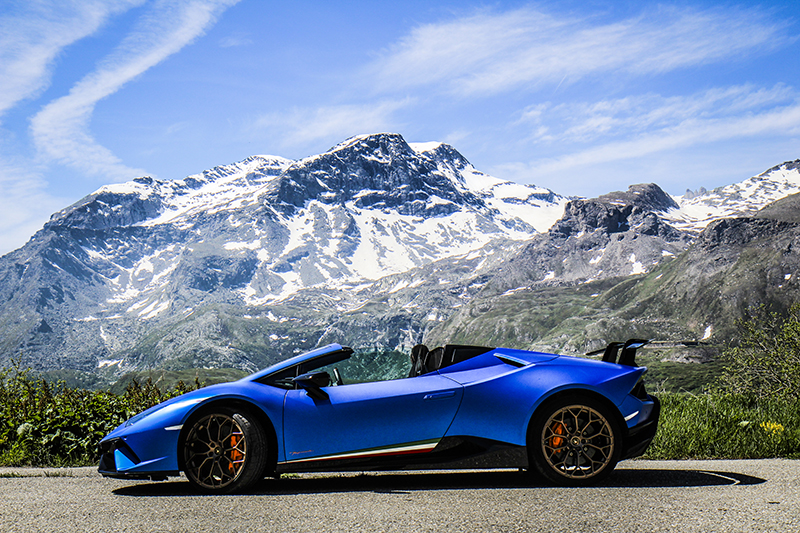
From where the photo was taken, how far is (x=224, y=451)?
5527mm

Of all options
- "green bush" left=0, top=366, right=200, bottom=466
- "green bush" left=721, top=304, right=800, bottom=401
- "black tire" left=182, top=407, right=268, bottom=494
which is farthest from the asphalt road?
"green bush" left=721, top=304, right=800, bottom=401

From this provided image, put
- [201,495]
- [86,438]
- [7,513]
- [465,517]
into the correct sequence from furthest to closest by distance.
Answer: [86,438]
[201,495]
[7,513]
[465,517]

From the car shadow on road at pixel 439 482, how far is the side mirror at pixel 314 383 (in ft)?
Answer: 2.61

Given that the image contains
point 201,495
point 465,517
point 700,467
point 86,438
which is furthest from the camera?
point 86,438

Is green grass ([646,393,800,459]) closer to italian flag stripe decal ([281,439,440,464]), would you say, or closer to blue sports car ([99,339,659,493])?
blue sports car ([99,339,659,493])

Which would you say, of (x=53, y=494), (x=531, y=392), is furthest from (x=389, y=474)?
(x=53, y=494)

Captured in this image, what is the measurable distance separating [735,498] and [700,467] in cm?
183

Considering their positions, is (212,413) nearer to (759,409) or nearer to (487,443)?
(487,443)

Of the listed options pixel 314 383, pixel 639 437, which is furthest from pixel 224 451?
pixel 639 437

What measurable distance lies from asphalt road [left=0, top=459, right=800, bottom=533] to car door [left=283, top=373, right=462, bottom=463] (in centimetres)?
34

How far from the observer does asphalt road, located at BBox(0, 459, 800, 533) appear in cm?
422

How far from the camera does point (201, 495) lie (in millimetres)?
5371

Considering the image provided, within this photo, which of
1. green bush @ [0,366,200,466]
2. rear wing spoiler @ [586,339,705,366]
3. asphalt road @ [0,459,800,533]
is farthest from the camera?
green bush @ [0,366,200,466]

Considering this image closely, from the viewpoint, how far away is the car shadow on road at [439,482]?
5523 millimetres
